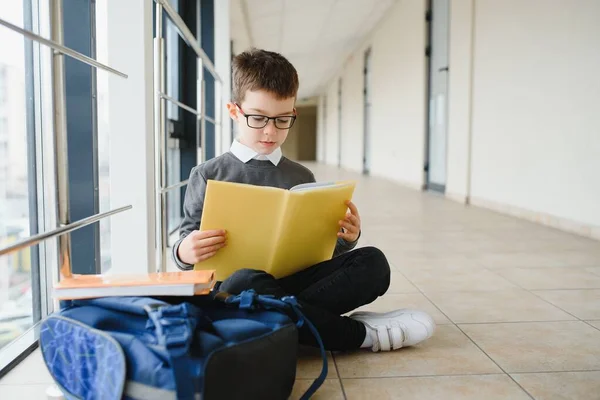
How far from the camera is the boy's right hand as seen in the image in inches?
37.3

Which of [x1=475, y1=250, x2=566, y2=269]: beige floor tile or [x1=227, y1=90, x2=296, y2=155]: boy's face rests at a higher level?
[x1=227, y1=90, x2=296, y2=155]: boy's face

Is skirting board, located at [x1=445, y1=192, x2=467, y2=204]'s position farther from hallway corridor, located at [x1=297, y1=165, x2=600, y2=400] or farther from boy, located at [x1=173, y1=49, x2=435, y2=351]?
boy, located at [x1=173, y1=49, x2=435, y2=351]

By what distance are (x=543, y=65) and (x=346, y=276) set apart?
2.45m

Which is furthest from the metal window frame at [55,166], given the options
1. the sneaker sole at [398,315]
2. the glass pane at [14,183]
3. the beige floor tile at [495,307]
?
the beige floor tile at [495,307]

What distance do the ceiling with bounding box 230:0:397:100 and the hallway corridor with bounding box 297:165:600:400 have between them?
3.89 metres

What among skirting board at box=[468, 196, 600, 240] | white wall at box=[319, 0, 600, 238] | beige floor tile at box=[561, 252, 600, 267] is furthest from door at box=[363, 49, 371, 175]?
beige floor tile at box=[561, 252, 600, 267]

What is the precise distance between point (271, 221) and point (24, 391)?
0.48 metres

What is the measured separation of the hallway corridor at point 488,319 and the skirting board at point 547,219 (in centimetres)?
8

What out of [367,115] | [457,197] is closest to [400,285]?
[457,197]

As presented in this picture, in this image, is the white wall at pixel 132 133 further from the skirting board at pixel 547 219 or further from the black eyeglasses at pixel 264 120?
the skirting board at pixel 547 219

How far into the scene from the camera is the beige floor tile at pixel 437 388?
0.88m

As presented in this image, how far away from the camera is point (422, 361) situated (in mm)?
1035

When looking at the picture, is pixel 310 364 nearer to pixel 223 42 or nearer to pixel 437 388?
pixel 437 388

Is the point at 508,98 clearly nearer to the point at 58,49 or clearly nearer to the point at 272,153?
the point at 272,153
